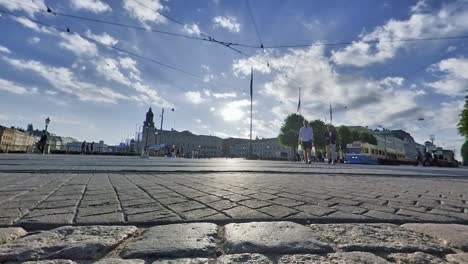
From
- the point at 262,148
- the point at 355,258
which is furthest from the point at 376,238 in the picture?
the point at 262,148

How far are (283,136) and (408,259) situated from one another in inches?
1937

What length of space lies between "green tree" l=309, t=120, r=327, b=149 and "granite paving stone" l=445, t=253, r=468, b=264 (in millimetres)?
49290

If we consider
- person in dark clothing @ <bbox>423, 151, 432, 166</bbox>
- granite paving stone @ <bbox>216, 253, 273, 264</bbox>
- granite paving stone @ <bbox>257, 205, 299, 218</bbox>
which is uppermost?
person in dark clothing @ <bbox>423, 151, 432, 166</bbox>

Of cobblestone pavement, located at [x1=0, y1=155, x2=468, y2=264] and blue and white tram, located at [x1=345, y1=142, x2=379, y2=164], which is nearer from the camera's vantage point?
cobblestone pavement, located at [x1=0, y1=155, x2=468, y2=264]

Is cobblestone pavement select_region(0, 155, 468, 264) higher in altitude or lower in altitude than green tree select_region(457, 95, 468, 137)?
lower

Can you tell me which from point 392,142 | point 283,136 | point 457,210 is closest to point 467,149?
point 392,142

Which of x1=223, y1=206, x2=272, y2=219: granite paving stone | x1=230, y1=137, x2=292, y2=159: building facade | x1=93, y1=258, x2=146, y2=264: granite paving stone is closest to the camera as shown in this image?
x1=93, y1=258, x2=146, y2=264: granite paving stone

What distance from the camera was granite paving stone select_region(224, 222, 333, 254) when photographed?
106 centimetres

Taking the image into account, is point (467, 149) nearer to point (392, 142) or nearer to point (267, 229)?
point (392, 142)

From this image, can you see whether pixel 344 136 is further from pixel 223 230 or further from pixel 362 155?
pixel 223 230

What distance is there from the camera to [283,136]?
49.2 metres

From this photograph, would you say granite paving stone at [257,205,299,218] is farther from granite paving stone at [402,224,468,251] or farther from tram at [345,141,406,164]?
tram at [345,141,406,164]

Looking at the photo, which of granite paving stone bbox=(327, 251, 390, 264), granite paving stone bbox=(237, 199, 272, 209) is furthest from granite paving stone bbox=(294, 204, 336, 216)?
granite paving stone bbox=(327, 251, 390, 264)

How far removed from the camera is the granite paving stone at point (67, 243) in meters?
0.96
